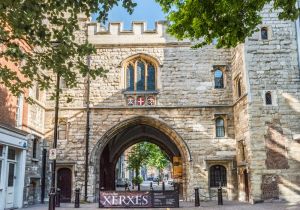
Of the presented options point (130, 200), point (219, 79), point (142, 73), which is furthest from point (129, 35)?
point (130, 200)

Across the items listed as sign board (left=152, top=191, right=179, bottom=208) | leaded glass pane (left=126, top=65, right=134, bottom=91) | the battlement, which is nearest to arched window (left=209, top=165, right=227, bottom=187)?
sign board (left=152, top=191, right=179, bottom=208)

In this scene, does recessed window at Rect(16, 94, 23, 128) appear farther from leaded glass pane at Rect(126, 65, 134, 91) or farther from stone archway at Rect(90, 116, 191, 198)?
leaded glass pane at Rect(126, 65, 134, 91)

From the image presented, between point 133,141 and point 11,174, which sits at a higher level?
point 133,141

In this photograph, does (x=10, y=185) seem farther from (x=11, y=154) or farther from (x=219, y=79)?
(x=219, y=79)

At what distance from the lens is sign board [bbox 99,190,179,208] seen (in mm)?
14648

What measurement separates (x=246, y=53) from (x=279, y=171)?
5.72 meters

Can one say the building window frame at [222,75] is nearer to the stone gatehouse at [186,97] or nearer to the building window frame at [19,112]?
the stone gatehouse at [186,97]

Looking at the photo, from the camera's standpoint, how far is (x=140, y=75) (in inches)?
805

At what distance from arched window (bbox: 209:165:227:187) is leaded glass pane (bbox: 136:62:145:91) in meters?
5.91

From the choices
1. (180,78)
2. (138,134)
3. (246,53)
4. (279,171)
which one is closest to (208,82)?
(180,78)

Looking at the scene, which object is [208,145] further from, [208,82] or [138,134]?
[138,134]

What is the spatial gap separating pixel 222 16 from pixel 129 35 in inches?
439

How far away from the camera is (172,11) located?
430 inches

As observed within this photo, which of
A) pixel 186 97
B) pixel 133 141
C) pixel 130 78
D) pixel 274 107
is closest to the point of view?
pixel 274 107
